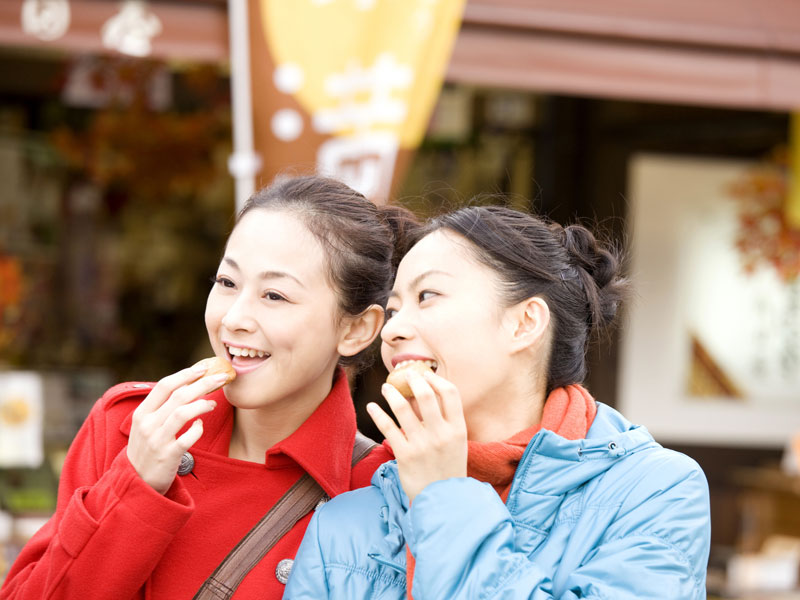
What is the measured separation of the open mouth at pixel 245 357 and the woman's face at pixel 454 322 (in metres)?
0.26

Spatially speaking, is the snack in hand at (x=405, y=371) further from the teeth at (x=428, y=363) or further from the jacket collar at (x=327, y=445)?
the jacket collar at (x=327, y=445)

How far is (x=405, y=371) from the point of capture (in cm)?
190

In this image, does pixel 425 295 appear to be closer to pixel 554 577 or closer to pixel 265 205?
pixel 265 205

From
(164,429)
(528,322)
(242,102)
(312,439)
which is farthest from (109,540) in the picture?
(242,102)

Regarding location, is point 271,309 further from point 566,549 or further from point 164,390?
point 566,549

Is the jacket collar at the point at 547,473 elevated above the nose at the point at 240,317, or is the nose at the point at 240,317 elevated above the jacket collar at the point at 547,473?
the nose at the point at 240,317

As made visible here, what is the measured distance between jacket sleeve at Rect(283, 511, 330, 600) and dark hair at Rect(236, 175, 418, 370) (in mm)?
510

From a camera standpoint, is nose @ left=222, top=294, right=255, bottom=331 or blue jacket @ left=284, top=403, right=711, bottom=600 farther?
nose @ left=222, top=294, right=255, bottom=331

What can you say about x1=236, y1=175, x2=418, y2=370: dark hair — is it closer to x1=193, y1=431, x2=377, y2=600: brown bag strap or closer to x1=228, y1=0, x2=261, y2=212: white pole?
x1=193, y1=431, x2=377, y2=600: brown bag strap

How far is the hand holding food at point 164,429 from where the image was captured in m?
1.83

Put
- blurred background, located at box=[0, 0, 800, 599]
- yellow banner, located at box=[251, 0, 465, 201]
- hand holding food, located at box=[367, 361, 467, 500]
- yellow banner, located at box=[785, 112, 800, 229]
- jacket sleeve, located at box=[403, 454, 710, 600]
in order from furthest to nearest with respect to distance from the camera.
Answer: blurred background, located at box=[0, 0, 800, 599]
yellow banner, located at box=[785, 112, 800, 229]
yellow banner, located at box=[251, 0, 465, 201]
hand holding food, located at box=[367, 361, 467, 500]
jacket sleeve, located at box=[403, 454, 710, 600]

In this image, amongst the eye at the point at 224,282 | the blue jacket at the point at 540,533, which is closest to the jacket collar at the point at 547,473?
the blue jacket at the point at 540,533

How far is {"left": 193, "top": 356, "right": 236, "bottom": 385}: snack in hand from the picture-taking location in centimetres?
195

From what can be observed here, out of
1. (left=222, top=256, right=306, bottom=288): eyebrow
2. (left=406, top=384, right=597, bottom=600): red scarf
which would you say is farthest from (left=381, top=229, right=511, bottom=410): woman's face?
(left=222, top=256, right=306, bottom=288): eyebrow
